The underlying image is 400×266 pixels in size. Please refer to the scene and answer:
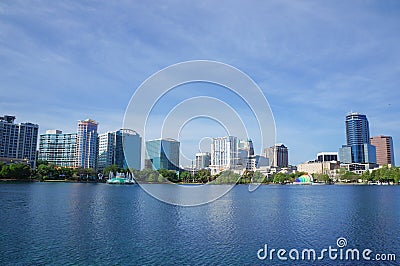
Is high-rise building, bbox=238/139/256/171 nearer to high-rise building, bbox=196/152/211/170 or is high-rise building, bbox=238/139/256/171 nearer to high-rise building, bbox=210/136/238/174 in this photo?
high-rise building, bbox=210/136/238/174

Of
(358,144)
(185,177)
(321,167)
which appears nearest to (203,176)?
(185,177)

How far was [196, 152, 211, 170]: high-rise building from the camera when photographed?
320 feet

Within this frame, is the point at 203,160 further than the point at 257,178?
No

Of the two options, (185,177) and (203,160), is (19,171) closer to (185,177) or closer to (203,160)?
(185,177)

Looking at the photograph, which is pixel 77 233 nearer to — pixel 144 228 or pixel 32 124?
pixel 144 228

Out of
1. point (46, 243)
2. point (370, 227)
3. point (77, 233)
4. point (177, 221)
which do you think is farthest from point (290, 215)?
point (46, 243)

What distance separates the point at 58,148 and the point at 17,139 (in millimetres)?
20018

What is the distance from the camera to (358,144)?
7416 inches

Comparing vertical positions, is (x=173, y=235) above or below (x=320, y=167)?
below

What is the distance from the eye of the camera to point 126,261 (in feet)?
46.0

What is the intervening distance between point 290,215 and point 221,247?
12859 mm

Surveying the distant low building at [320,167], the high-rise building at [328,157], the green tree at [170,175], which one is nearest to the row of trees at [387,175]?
the distant low building at [320,167]

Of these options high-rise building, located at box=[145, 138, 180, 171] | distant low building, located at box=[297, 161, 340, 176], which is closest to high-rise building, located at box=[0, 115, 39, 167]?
high-rise building, located at box=[145, 138, 180, 171]

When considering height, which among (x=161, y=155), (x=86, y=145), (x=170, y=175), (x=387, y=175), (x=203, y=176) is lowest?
(x=203, y=176)
